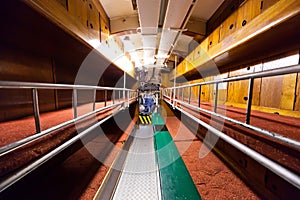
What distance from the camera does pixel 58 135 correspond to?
0.76m

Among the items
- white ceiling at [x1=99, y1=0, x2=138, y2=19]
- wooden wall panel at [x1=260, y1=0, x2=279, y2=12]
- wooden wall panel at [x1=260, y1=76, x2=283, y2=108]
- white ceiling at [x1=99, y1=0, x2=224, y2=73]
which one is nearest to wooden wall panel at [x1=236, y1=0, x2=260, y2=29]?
wooden wall panel at [x1=260, y1=0, x2=279, y2=12]

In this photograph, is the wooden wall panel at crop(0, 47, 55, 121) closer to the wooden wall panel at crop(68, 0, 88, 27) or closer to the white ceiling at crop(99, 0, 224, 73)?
the wooden wall panel at crop(68, 0, 88, 27)

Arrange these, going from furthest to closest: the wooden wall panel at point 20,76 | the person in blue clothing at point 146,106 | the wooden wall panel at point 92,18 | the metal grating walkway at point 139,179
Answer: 1. the person in blue clothing at point 146,106
2. the wooden wall panel at point 92,18
3. the metal grating walkway at point 139,179
4. the wooden wall panel at point 20,76

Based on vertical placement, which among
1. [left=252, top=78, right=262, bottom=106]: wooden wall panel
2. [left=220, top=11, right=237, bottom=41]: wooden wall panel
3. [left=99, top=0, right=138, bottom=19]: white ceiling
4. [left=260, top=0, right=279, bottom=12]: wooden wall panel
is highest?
[left=99, top=0, right=138, bottom=19]: white ceiling

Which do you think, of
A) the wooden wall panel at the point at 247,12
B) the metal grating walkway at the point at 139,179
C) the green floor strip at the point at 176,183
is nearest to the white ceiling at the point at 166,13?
the wooden wall panel at the point at 247,12

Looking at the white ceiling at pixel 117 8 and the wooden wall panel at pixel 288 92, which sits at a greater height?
the white ceiling at pixel 117 8

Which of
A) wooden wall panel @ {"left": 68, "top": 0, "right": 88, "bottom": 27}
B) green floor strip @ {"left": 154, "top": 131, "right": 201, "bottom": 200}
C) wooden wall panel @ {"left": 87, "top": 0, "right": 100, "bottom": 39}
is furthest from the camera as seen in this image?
wooden wall panel @ {"left": 87, "top": 0, "right": 100, "bottom": 39}

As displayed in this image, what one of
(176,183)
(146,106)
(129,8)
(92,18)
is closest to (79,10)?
(92,18)

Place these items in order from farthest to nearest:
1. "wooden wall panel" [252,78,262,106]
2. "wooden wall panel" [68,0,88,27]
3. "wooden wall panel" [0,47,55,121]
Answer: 1. "wooden wall panel" [252,78,262,106]
2. "wooden wall panel" [68,0,88,27]
3. "wooden wall panel" [0,47,55,121]

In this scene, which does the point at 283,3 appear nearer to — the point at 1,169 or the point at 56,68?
the point at 1,169

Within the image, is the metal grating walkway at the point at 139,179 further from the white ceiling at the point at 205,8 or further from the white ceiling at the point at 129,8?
the white ceiling at the point at 205,8

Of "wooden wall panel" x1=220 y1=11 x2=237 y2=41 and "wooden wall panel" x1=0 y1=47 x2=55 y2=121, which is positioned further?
"wooden wall panel" x1=220 y1=11 x2=237 y2=41

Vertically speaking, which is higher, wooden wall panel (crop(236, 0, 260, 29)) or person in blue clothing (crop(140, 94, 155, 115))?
wooden wall panel (crop(236, 0, 260, 29))

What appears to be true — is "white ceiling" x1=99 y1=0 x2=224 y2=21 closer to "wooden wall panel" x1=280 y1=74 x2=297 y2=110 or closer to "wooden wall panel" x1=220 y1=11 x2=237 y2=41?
"wooden wall panel" x1=220 y1=11 x2=237 y2=41
